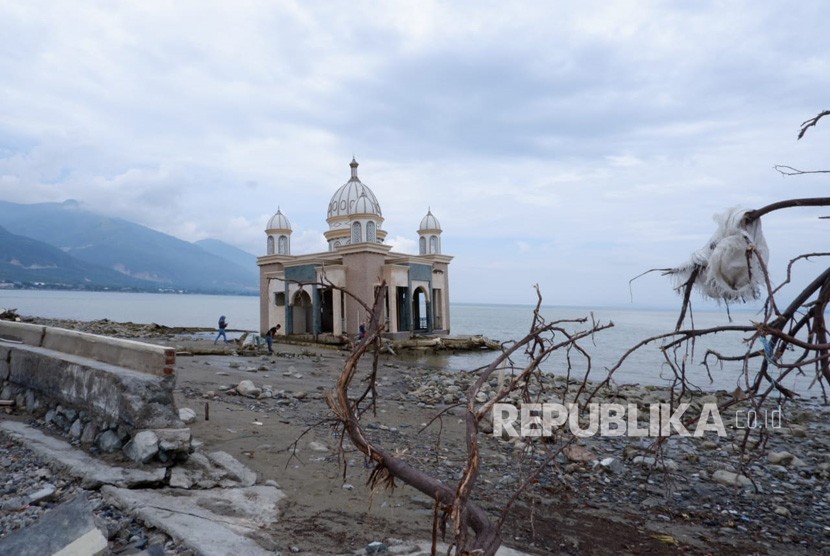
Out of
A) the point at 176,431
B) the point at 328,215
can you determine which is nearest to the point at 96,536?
the point at 176,431

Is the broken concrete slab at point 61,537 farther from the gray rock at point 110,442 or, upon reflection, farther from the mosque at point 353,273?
the mosque at point 353,273

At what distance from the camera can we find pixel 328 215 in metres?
31.4

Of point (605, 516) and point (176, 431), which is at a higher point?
point (176, 431)

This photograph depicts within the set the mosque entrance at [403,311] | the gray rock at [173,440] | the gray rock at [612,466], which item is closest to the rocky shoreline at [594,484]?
the gray rock at [612,466]

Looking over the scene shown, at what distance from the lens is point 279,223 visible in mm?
29812

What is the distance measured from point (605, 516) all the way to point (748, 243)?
409 centimetres

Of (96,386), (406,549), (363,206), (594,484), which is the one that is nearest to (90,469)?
(96,386)

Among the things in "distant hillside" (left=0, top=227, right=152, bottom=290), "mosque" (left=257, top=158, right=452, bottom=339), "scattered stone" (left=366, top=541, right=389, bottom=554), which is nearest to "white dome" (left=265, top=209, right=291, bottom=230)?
"mosque" (left=257, top=158, right=452, bottom=339)

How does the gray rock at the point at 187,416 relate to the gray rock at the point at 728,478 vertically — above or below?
above

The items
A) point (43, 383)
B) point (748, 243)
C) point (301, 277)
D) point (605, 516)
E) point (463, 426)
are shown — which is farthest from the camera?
point (301, 277)

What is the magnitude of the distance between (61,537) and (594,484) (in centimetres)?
544

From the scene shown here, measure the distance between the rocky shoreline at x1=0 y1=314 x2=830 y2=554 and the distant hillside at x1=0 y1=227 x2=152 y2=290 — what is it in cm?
18413

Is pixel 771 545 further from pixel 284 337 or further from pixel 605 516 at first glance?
pixel 284 337

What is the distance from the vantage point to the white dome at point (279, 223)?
1172 inches
